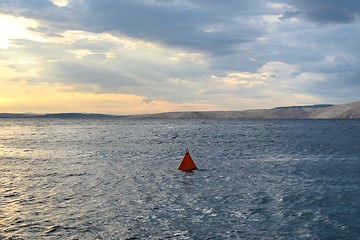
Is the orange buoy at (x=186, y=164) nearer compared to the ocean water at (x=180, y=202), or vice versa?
the ocean water at (x=180, y=202)

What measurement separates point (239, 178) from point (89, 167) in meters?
15.1

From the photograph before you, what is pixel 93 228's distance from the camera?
16.5 m

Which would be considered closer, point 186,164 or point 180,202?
point 180,202

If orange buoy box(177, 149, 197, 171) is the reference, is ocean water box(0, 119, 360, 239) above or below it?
below

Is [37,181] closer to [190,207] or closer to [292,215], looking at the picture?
[190,207]

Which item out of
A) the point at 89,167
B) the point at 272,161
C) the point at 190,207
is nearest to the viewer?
the point at 190,207

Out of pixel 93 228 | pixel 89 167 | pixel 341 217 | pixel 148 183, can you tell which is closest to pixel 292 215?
pixel 341 217

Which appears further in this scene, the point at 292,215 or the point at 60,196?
the point at 60,196

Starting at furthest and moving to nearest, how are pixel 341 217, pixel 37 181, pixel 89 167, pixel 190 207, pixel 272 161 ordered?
pixel 272 161 → pixel 89 167 → pixel 37 181 → pixel 190 207 → pixel 341 217

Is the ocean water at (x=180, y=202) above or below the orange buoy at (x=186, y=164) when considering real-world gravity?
below

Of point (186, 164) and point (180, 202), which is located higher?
point (186, 164)

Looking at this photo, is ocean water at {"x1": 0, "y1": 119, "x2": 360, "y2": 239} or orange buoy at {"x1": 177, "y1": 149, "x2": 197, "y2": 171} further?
orange buoy at {"x1": 177, "y1": 149, "x2": 197, "y2": 171}

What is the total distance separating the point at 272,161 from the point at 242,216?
2408 centimetres

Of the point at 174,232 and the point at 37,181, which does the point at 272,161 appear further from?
the point at 174,232
